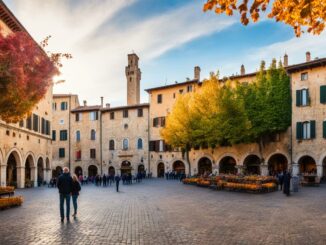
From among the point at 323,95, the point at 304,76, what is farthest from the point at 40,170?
the point at 323,95

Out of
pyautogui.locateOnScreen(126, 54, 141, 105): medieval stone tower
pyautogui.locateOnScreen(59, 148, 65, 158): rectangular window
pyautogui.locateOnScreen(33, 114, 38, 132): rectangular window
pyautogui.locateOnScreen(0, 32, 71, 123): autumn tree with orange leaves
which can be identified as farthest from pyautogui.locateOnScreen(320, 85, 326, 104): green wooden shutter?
pyautogui.locateOnScreen(59, 148, 65, 158): rectangular window

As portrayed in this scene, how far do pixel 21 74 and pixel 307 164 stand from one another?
105 feet

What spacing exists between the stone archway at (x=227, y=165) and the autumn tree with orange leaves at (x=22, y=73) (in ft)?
104

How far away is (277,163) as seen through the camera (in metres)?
41.4

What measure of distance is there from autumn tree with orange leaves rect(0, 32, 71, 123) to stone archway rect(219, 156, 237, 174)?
31.6 m

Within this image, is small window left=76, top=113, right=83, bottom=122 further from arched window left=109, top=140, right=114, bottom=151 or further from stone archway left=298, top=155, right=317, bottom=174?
stone archway left=298, top=155, right=317, bottom=174

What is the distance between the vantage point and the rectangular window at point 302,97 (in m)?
36.9

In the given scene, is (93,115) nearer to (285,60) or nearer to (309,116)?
(285,60)

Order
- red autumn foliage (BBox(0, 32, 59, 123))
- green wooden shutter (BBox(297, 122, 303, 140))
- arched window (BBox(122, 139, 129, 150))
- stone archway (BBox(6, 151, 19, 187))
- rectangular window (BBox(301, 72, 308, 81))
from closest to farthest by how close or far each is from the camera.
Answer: red autumn foliage (BBox(0, 32, 59, 123))
stone archway (BBox(6, 151, 19, 187))
green wooden shutter (BBox(297, 122, 303, 140))
rectangular window (BBox(301, 72, 308, 81))
arched window (BBox(122, 139, 129, 150))

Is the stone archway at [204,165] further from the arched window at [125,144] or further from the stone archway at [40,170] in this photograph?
the stone archway at [40,170]

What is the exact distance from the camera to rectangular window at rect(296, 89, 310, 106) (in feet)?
121

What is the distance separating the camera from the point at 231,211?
49.6 feet

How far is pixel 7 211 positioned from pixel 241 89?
98.7ft

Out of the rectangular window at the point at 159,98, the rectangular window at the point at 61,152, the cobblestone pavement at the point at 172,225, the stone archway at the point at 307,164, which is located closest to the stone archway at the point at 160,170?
the rectangular window at the point at 159,98
